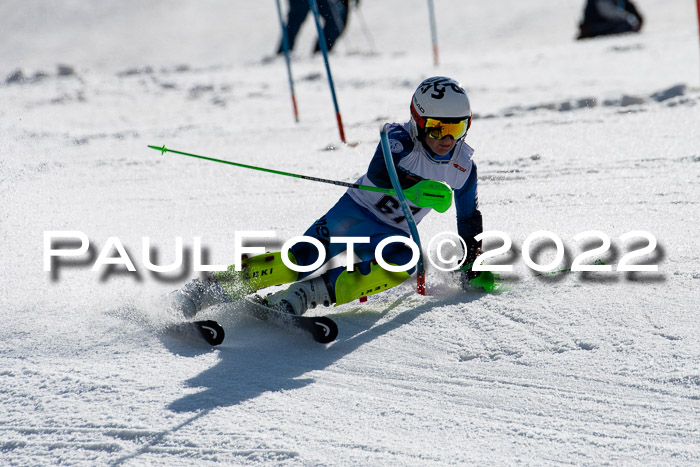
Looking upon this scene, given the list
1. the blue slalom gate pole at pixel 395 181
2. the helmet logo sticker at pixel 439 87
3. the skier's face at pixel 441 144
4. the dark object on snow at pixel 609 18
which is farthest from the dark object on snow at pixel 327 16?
the blue slalom gate pole at pixel 395 181

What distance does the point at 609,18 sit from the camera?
14.1 m

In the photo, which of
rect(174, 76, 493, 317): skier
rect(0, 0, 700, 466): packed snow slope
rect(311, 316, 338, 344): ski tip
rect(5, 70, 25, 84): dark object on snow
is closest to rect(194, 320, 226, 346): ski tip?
rect(0, 0, 700, 466): packed snow slope

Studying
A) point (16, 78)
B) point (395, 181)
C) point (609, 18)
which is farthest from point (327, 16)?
point (395, 181)

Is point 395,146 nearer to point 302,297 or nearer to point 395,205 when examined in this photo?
point 395,205

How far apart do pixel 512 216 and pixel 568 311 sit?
180 cm

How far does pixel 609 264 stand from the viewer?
13.9 ft

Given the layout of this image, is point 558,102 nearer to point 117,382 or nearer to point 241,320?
point 241,320

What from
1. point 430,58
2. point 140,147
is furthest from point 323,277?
point 430,58

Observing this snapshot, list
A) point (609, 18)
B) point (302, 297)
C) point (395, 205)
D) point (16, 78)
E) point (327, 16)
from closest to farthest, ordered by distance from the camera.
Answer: point (302, 297)
point (395, 205)
point (327, 16)
point (16, 78)
point (609, 18)

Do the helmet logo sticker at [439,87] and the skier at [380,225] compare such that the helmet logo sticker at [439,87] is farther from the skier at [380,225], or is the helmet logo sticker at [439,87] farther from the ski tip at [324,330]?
the ski tip at [324,330]

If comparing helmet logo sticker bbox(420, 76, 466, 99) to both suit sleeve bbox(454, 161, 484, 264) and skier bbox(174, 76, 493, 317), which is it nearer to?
skier bbox(174, 76, 493, 317)

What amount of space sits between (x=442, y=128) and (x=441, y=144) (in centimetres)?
8

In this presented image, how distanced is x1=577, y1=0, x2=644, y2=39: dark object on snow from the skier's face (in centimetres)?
1136

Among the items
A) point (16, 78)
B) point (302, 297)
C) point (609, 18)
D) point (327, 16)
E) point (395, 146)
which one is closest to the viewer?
point (302, 297)
